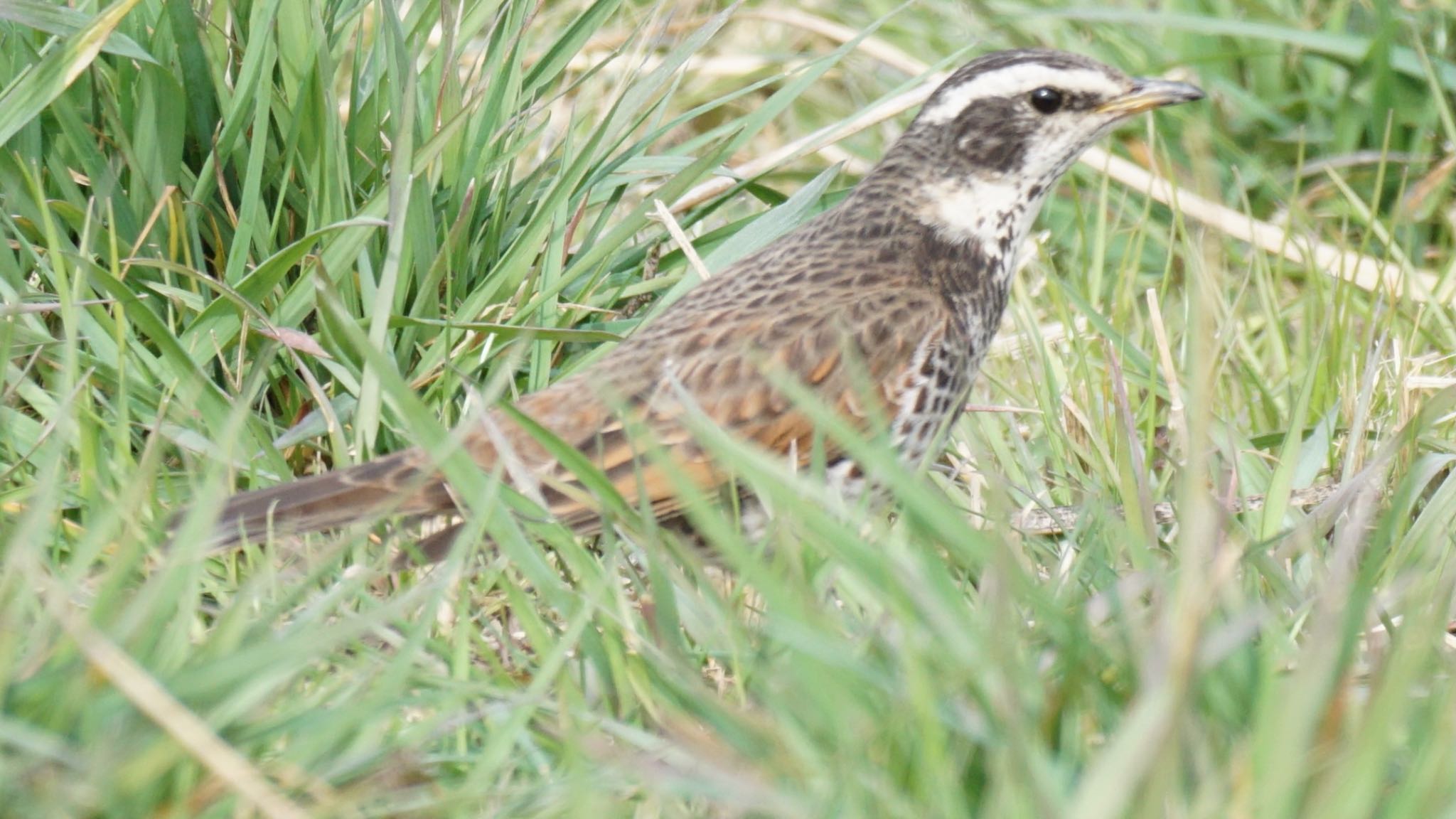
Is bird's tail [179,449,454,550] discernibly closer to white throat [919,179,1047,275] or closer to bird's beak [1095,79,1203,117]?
white throat [919,179,1047,275]

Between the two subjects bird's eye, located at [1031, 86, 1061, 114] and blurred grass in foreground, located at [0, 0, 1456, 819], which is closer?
blurred grass in foreground, located at [0, 0, 1456, 819]

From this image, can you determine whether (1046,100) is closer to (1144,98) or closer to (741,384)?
(1144,98)

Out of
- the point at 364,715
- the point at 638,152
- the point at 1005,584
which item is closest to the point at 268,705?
the point at 364,715

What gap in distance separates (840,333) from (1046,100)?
0.91 meters

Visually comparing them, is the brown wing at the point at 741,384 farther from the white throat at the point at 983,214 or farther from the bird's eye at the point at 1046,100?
the bird's eye at the point at 1046,100

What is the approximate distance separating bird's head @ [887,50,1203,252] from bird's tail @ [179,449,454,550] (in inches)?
58.0

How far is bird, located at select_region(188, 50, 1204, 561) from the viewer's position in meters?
3.47

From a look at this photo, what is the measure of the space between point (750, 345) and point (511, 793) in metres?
1.65

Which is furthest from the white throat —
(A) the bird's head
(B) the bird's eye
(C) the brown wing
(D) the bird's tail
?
(D) the bird's tail

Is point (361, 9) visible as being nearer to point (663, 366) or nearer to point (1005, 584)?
point (663, 366)

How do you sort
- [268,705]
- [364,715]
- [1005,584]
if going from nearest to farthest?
[1005,584] → [364,715] → [268,705]

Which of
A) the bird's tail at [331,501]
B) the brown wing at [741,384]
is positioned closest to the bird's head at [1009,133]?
the brown wing at [741,384]

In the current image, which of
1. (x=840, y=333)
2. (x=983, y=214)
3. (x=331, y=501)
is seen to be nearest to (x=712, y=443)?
(x=331, y=501)

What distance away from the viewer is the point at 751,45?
7445 mm
